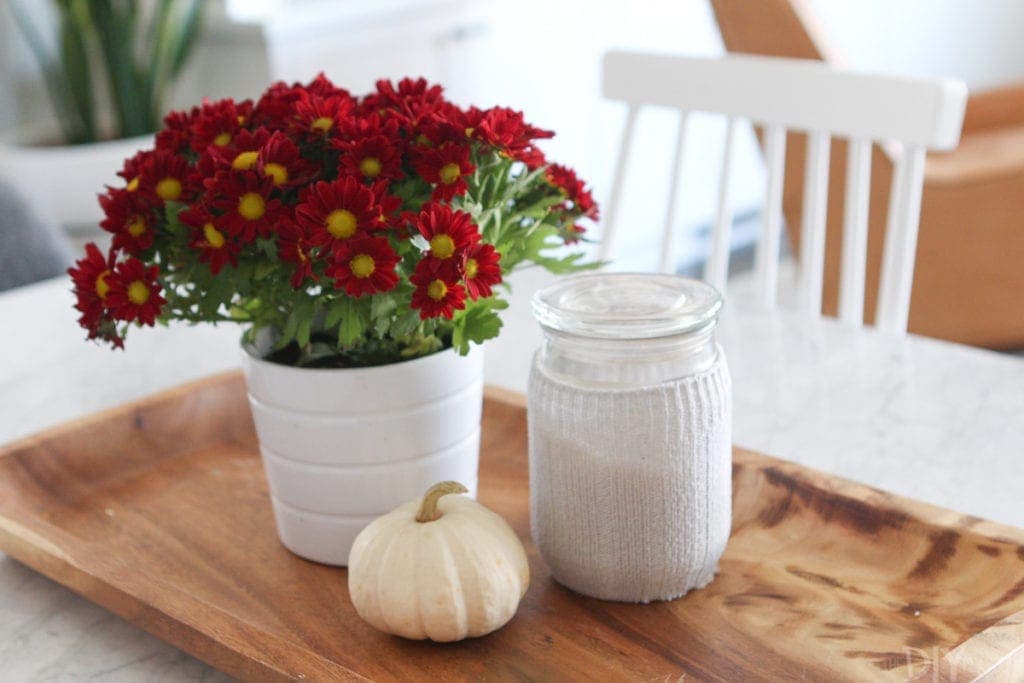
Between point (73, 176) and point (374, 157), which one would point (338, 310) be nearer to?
point (374, 157)

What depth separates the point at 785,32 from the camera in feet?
7.48

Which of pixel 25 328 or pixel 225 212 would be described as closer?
pixel 225 212

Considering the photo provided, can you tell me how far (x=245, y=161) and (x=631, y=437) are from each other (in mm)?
241

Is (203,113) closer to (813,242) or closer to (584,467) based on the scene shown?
(584,467)

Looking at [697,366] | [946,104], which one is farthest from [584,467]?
[946,104]

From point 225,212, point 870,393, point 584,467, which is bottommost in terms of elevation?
point 870,393

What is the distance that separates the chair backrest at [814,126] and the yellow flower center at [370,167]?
62cm

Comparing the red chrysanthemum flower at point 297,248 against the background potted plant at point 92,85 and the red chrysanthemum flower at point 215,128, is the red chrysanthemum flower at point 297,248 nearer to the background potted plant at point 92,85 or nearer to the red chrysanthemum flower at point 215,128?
the red chrysanthemum flower at point 215,128

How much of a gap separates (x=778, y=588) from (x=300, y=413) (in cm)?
29

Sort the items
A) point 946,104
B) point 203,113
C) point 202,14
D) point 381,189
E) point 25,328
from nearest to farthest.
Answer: point 381,189, point 203,113, point 946,104, point 25,328, point 202,14

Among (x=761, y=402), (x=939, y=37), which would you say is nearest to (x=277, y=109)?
(x=761, y=402)

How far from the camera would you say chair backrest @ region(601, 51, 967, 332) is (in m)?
1.09

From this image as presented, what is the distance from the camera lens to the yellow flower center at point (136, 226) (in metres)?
0.65

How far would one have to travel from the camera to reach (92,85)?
2.81 metres
